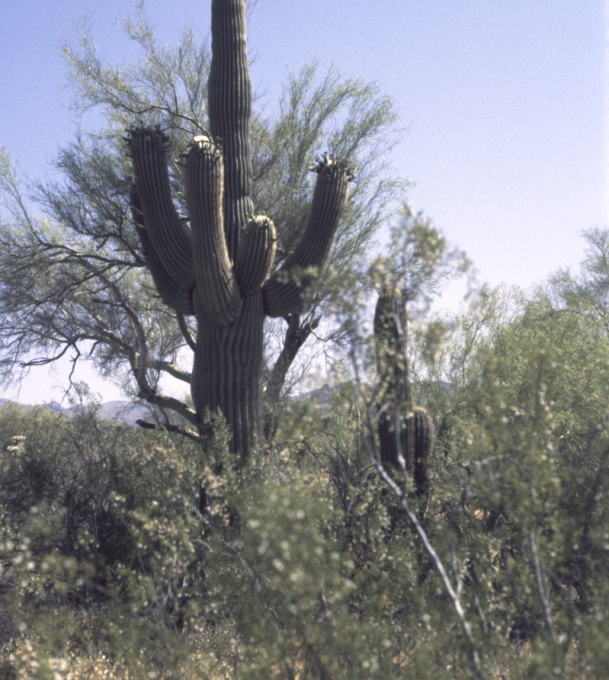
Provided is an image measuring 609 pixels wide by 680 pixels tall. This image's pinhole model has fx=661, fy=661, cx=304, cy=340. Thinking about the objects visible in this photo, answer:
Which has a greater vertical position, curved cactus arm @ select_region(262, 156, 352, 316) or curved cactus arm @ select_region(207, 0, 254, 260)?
curved cactus arm @ select_region(207, 0, 254, 260)

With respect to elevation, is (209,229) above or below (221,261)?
above

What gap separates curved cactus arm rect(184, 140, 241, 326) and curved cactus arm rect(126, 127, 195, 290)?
1.08 ft

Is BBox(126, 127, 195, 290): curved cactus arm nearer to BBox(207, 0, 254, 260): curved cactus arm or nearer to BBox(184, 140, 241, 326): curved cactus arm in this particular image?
BBox(184, 140, 241, 326): curved cactus arm

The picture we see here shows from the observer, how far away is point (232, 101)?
26.1 feet

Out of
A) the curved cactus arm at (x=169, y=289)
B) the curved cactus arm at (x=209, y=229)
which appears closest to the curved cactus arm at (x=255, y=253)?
the curved cactus arm at (x=209, y=229)

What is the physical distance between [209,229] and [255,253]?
582 mm

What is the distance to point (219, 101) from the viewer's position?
26.1 ft

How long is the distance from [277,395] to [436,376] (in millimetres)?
2936

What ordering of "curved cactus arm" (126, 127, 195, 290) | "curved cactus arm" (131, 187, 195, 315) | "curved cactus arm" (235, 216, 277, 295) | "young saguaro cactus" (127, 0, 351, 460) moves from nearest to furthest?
"young saguaro cactus" (127, 0, 351, 460) < "curved cactus arm" (235, 216, 277, 295) < "curved cactus arm" (126, 127, 195, 290) < "curved cactus arm" (131, 187, 195, 315)

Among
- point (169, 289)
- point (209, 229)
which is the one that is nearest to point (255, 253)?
point (209, 229)

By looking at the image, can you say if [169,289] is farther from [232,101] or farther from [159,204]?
[232,101]

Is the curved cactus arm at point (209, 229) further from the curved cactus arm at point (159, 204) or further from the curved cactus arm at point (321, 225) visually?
the curved cactus arm at point (321, 225)

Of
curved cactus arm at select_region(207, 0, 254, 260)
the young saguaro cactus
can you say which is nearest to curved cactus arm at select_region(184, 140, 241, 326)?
the young saguaro cactus

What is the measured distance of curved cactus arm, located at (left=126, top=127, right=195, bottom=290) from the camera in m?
7.15
